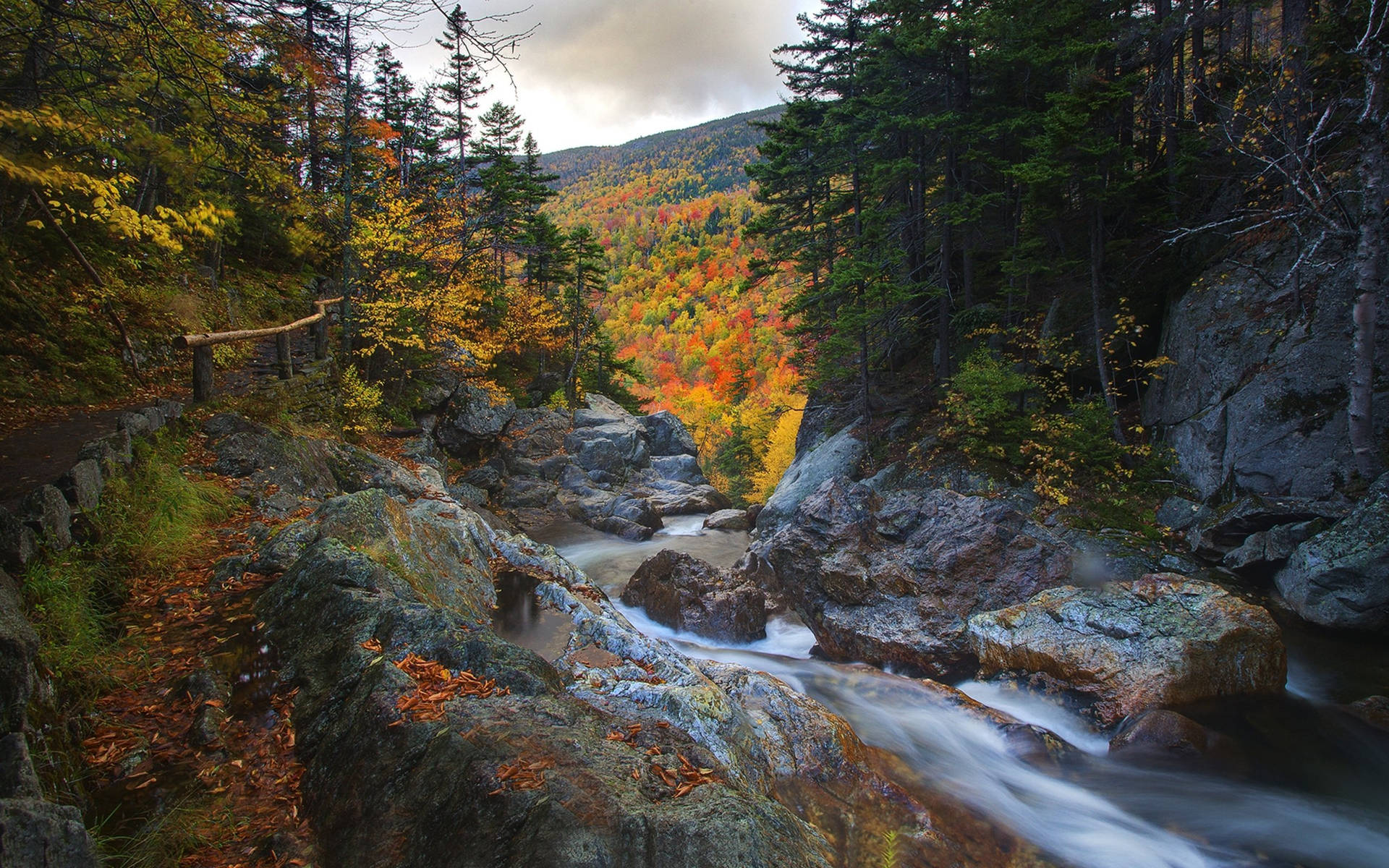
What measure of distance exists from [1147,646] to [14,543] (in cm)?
1153

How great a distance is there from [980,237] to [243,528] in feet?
68.6

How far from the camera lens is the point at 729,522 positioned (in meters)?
23.4

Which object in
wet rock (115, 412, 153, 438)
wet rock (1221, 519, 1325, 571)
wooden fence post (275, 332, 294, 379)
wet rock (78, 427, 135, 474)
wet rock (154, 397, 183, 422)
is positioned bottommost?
wet rock (1221, 519, 1325, 571)

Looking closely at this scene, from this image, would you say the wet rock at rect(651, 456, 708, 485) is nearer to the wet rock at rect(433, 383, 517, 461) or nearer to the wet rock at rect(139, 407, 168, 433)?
the wet rock at rect(433, 383, 517, 461)

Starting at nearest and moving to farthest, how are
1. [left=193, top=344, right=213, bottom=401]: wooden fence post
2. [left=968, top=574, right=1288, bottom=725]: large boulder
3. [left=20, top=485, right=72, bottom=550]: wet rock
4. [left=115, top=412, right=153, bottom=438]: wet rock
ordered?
[left=20, top=485, right=72, bottom=550]: wet rock < [left=115, top=412, right=153, bottom=438]: wet rock < [left=968, top=574, right=1288, bottom=725]: large boulder < [left=193, top=344, right=213, bottom=401]: wooden fence post

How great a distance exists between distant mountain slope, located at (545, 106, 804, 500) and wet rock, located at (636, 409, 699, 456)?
461 cm

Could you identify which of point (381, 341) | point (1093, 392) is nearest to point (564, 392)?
point (381, 341)

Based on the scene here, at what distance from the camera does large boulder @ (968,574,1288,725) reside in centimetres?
735

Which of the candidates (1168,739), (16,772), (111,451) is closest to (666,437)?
(1168,739)

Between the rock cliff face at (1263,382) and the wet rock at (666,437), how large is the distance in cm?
2392

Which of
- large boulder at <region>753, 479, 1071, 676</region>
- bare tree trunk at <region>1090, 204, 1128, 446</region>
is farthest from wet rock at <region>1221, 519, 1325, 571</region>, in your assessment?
bare tree trunk at <region>1090, 204, 1128, 446</region>

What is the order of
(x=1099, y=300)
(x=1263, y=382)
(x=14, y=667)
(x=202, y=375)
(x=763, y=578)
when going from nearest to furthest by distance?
(x=14, y=667), (x=202, y=375), (x=1263, y=382), (x=763, y=578), (x=1099, y=300)

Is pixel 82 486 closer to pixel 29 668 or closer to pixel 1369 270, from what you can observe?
pixel 29 668

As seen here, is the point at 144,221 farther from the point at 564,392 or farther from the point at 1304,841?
the point at 564,392
